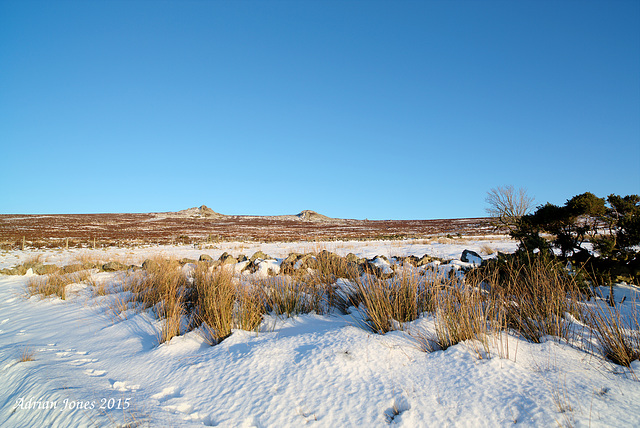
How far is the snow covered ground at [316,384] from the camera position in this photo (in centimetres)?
196

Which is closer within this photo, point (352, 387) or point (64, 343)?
point (352, 387)

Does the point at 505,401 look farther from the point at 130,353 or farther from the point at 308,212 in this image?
the point at 308,212

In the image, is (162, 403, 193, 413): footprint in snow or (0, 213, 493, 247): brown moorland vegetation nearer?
(162, 403, 193, 413): footprint in snow

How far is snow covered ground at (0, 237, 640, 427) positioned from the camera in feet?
6.44

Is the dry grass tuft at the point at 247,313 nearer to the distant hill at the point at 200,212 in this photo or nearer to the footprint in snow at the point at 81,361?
the footprint in snow at the point at 81,361

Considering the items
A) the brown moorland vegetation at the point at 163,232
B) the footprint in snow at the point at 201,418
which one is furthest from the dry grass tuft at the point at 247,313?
the brown moorland vegetation at the point at 163,232

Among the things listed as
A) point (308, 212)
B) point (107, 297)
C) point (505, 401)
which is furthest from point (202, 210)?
point (505, 401)

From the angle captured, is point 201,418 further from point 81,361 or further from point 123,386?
point 81,361

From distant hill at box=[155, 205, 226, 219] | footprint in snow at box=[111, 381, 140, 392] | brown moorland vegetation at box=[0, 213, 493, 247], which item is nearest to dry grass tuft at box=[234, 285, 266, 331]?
footprint in snow at box=[111, 381, 140, 392]

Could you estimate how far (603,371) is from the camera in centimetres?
229

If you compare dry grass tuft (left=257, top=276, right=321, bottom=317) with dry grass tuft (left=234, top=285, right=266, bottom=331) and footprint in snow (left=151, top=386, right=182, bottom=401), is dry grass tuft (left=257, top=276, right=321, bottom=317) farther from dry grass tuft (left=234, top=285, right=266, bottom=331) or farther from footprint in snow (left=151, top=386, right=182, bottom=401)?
footprint in snow (left=151, top=386, right=182, bottom=401)

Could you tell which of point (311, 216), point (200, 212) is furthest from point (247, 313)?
point (200, 212)

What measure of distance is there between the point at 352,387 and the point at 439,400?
58 cm

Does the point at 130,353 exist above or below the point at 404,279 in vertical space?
Answer: below
